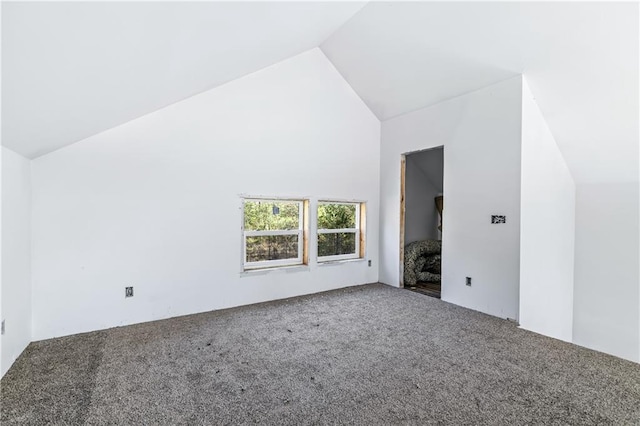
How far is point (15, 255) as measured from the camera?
7.61 feet

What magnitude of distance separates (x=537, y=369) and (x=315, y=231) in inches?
109

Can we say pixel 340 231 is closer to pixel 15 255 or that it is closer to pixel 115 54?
pixel 15 255

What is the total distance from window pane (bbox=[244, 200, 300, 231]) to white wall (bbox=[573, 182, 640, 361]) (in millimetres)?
3696

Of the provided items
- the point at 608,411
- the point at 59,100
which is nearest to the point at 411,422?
Result: the point at 608,411

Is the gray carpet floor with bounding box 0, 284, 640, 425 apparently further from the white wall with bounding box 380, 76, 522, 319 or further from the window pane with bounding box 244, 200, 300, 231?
the window pane with bounding box 244, 200, 300, 231

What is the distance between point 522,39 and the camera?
2.81m

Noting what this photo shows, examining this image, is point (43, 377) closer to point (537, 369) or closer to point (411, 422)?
point (411, 422)

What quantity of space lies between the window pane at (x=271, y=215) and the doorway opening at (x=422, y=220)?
1.66 meters

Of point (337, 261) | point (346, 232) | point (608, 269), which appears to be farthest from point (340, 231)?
point (608, 269)

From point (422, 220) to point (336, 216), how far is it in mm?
2097

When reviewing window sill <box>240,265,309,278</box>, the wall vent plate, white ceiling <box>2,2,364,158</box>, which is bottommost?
window sill <box>240,265,309,278</box>

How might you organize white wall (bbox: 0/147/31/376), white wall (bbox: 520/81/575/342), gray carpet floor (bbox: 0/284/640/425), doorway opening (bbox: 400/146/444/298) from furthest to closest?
doorway opening (bbox: 400/146/444/298) < white wall (bbox: 520/81/575/342) < white wall (bbox: 0/147/31/376) < gray carpet floor (bbox: 0/284/640/425)

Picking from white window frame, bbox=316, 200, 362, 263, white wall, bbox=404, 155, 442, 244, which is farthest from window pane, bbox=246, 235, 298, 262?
white wall, bbox=404, 155, 442, 244

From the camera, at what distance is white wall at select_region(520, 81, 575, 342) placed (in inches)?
127
